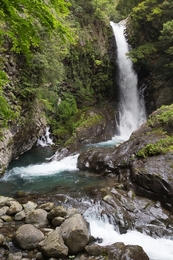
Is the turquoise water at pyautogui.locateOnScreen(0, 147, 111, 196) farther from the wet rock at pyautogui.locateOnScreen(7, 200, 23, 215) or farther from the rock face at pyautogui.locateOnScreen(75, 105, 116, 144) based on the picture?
the rock face at pyautogui.locateOnScreen(75, 105, 116, 144)

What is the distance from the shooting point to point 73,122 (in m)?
14.4

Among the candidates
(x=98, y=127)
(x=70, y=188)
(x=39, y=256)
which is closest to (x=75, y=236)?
(x=39, y=256)

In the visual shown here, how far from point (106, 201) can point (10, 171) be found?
4.62 m

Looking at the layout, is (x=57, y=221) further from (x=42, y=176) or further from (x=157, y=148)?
(x=157, y=148)

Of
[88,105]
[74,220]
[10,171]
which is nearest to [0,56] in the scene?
[10,171]

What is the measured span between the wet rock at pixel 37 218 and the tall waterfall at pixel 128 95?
42.2 ft

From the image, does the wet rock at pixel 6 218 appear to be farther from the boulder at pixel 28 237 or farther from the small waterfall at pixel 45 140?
the small waterfall at pixel 45 140

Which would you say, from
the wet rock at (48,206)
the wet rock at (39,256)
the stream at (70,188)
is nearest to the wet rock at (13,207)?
the wet rock at (48,206)

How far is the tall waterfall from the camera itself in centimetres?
1750

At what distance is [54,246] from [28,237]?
63cm

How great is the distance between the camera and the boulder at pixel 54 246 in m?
4.07

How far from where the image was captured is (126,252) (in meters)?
4.19

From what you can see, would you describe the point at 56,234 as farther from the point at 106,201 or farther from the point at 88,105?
the point at 88,105

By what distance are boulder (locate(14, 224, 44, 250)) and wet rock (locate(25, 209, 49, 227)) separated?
0.45m
